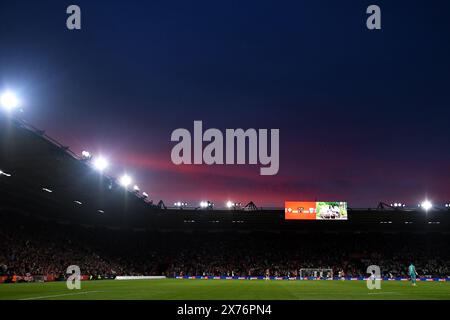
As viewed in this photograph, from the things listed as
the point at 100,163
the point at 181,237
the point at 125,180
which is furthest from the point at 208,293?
the point at 181,237

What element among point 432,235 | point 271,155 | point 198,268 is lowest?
point 198,268

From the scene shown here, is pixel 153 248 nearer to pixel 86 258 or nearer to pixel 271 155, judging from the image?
pixel 86 258

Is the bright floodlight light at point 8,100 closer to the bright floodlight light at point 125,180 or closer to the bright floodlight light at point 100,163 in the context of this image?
the bright floodlight light at point 100,163

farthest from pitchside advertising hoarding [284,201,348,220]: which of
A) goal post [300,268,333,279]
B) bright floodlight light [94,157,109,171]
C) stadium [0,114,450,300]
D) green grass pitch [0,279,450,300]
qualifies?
green grass pitch [0,279,450,300]

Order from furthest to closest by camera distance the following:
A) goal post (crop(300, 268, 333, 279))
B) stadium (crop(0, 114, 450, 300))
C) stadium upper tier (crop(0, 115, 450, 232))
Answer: goal post (crop(300, 268, 333, 279)) → stadium (crop(0, 114, 450, 300)) → stadium upper tier (crop(0, 115, 450, 232))

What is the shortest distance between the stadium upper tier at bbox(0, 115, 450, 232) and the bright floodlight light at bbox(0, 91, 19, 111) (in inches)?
55.1

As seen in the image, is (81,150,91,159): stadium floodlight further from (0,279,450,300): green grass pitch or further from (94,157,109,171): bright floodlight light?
(0,279,450,300): green grass pitch

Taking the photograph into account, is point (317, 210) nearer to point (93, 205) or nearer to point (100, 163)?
point (93, 205)

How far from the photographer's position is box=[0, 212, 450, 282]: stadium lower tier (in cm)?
5830

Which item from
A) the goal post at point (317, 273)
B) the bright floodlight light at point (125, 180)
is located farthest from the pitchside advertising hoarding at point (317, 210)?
the bright floodlight light at point (125, 180)

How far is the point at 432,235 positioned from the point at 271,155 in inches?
2442

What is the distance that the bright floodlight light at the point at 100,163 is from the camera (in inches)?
1703

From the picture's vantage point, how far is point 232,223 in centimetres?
7881
